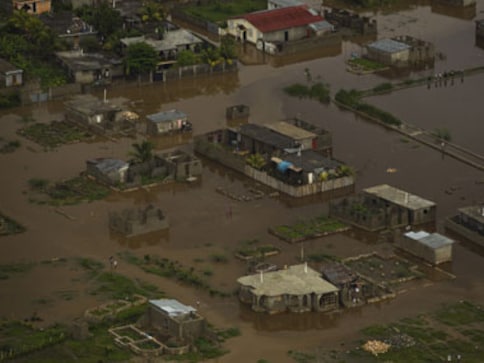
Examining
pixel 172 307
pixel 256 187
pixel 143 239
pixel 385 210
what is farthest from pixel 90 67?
pixel 172 307

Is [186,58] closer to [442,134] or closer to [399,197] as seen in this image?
[442,134]

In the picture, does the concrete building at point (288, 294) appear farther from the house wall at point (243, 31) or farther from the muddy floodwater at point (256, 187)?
the house wall at point (243, 31)

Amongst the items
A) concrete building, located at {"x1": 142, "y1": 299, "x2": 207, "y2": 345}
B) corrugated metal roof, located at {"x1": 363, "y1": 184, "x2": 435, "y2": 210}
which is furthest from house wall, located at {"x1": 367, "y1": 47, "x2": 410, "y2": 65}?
concrete building, located at {"x1": 142, "y1": 299, "x2": 207, "y2": 345}

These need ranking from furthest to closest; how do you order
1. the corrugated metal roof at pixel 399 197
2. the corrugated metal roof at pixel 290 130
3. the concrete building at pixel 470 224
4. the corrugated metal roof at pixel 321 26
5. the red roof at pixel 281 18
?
the corrugated metal roof at pixel 321 26, the red roof at pixel 281 18, the corrugated metal roof at pixel 290 130, the corrugated metal roof at pixel 399 197, the concrete building at pixel 470 224

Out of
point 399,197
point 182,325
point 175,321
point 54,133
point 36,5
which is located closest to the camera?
point 182,325

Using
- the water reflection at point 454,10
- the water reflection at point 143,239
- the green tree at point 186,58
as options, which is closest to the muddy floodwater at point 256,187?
the water reflection at point 143,239

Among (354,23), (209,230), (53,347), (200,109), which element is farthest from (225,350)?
(354,23)
